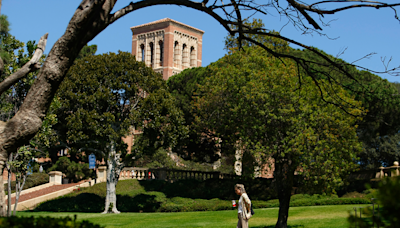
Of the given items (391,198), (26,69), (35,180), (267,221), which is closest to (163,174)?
(35,180)

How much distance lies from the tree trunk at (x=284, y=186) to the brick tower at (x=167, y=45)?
62.9 metres

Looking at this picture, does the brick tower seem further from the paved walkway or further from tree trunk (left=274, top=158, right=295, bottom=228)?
tree trunk (left=274, top=158, right=295, bottom=228)

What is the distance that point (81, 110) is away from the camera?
23.5m

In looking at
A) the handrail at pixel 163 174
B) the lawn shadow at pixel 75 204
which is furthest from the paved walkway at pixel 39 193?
the handrail at pixel 163 174

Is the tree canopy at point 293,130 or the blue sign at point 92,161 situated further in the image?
the blue sign at point 92,161

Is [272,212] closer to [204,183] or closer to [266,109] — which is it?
[266,109]

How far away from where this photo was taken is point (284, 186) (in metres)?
14.2

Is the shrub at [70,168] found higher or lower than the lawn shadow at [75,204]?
higher

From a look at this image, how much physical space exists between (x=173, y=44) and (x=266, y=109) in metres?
63.9

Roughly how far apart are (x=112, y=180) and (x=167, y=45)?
5558 cm

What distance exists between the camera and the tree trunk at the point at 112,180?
2371cm

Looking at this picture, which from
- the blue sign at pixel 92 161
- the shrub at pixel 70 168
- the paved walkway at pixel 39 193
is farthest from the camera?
the shrub at pixel 70 168

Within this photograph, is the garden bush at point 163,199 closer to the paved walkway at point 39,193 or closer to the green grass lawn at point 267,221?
the paved walkway at point 39,193

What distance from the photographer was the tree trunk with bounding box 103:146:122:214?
23706mm
